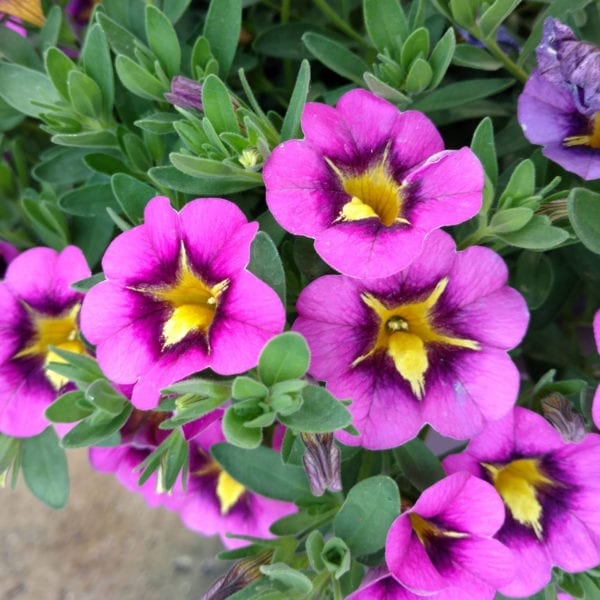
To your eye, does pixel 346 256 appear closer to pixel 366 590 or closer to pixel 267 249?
pixel 267 249

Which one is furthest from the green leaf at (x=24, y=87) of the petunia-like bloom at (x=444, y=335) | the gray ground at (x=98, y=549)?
the gray ground at (x=98, y=549)

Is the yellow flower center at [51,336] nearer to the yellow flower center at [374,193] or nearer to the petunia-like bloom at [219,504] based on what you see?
the petunia-like bloom at [219,504]

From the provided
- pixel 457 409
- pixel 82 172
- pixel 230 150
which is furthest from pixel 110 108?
pixel 457 409

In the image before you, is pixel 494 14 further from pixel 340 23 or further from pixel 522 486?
pixel 522 486

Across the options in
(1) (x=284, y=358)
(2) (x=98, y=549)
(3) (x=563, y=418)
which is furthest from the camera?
(2) (x=98, y=549)

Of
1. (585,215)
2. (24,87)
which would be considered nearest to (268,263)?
(585,215)
